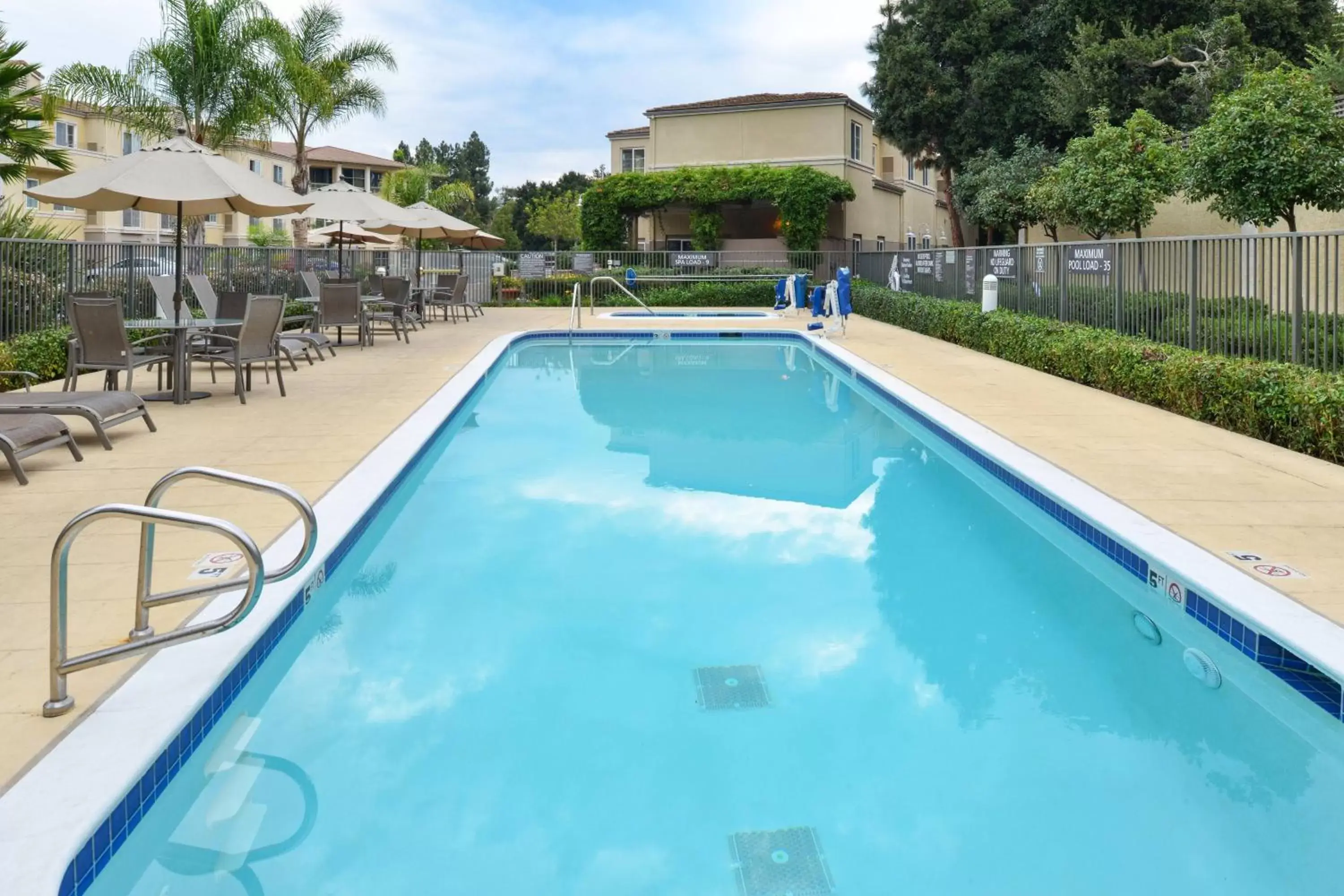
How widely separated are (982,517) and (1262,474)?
1.77 m

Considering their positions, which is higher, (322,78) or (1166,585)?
(322,78)

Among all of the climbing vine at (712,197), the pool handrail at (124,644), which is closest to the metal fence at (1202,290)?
the pool handrail at (124,644)

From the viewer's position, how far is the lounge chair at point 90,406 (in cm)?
663

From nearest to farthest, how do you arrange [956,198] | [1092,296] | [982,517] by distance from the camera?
[982,517] < [1092,296] < [956,198]

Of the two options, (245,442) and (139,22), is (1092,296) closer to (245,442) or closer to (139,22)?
(245,442)

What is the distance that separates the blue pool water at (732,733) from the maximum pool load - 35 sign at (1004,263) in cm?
997

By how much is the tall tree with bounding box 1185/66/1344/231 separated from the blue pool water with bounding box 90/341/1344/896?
484 inches

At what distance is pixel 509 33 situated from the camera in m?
22.5

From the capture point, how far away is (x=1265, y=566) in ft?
15.0

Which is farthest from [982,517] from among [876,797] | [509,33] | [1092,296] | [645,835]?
[509,33]

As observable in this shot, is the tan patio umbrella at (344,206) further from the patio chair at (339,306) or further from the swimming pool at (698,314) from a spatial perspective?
the swimming pool at (698,314)

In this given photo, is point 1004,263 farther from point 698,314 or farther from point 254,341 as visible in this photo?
point 254,341

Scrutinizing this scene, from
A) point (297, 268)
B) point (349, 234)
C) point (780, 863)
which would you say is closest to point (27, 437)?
point (780, 863)

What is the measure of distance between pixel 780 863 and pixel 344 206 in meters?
14.1
